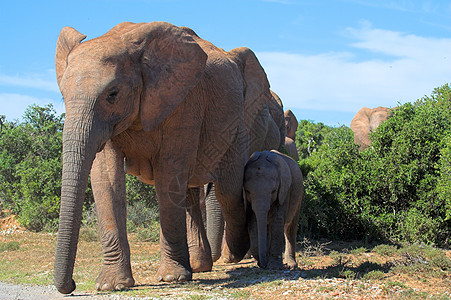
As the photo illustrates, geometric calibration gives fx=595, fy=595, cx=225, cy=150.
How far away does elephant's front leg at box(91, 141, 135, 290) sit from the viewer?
5633mm

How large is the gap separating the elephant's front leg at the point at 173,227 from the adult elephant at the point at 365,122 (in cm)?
1764

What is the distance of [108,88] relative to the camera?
5082 millimetres

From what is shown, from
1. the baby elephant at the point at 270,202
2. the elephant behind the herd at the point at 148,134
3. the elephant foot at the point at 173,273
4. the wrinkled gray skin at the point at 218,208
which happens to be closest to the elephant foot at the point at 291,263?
the baby elephant at the point at 270,202

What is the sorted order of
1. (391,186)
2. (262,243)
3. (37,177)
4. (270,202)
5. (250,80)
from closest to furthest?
1. (262,243)
2. (270,202)
3. (250,80)
4. (391,186)
5. (37,177)

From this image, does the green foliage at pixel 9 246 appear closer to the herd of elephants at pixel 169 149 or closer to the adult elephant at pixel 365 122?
the herd of elephants at pixel 169 149

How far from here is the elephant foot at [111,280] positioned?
558 cm

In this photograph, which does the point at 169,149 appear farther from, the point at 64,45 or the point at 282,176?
the point at 282,176

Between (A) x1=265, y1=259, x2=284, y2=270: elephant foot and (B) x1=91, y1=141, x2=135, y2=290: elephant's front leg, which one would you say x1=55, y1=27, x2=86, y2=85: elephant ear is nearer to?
(B) x1=91, y1=141, x2=135, y2=290: elephant's front leg

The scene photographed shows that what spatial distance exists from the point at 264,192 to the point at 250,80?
2.17 m

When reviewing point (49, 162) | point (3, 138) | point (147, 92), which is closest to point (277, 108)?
point (49, 162)

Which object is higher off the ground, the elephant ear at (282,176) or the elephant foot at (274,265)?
the elephant ear at (282,176)

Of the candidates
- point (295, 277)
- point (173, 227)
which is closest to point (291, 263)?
point (295, 277)

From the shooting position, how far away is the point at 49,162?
13836mm

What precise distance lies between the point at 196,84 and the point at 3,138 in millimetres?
11071
